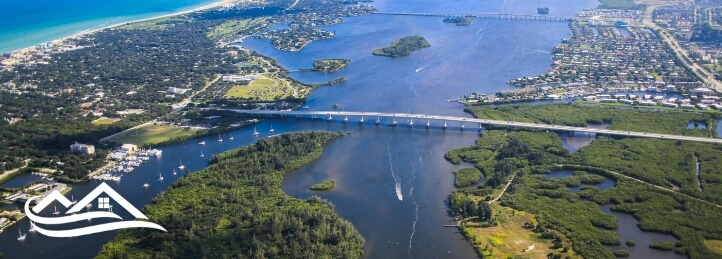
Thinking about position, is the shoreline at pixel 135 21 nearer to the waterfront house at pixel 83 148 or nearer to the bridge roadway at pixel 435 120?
the waterfront house at pixel 83 148

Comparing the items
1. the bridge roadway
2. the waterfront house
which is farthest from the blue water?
the bridge roadway

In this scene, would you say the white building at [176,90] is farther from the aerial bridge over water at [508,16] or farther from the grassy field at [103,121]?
the aerial bridge over water at [508,16]

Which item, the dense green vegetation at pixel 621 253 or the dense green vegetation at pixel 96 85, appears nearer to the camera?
the dense green vegetation at pixel 621 253

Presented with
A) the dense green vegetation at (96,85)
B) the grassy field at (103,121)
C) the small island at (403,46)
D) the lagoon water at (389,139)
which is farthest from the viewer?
the small island at (403,46)

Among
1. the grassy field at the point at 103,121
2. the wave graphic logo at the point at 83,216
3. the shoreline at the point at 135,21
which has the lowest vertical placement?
the wave graphic logo at the point at 83,216

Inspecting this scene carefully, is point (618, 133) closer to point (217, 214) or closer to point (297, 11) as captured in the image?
point (217, 214)

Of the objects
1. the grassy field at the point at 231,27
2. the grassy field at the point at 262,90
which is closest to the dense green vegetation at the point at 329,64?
the grassy field at the point at 262,90

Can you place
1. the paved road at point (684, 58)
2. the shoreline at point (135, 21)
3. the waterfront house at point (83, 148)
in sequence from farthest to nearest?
the shoreline at point (135, 21) → the paved road at point (684, 58) → the waterfront house at point (83, 148)

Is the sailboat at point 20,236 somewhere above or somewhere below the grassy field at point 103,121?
below
